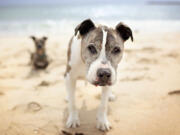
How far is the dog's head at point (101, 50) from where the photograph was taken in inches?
79.4

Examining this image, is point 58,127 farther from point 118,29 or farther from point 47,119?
point 118,29

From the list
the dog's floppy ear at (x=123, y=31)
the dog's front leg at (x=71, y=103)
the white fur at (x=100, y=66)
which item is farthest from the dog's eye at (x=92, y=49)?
the dog's front leg at (x=71, y=103)

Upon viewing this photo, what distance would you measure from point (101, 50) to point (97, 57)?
9cm

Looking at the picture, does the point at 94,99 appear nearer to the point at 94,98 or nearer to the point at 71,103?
the point at 94,98

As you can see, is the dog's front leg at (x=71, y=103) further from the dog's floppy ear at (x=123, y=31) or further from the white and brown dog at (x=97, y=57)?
the dog's floppy ear at (x=123, y=31)

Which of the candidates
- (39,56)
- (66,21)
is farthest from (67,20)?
(39,56)

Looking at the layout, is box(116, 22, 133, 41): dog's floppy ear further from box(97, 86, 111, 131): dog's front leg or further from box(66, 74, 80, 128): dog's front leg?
box(66, 74, 80, 128): dog's front leg

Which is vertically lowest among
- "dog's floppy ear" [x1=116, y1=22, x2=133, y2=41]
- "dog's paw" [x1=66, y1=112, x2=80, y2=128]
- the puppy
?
"dog's paw" [x1=66, y1=112, x2=80, y2=128]

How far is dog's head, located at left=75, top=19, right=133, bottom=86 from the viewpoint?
202cm

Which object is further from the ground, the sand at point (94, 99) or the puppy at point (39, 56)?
the puppy at point (39, 56)

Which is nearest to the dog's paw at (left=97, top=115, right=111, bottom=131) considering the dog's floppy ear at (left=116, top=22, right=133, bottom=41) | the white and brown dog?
the white and brown dog

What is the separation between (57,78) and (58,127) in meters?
1.80

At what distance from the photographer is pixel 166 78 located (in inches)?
160

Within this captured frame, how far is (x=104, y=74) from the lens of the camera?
1972 mm
